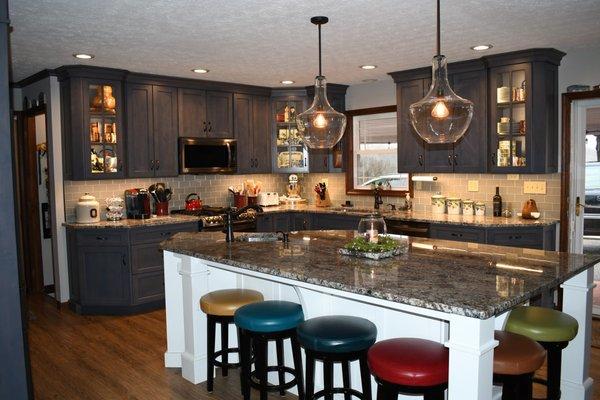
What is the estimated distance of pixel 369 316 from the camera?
2.84m

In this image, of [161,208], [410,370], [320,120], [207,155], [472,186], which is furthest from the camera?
[207,155]

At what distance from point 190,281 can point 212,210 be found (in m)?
2.61

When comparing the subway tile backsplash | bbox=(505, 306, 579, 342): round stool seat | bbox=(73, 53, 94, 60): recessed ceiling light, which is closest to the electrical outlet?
the subway tile backsplash

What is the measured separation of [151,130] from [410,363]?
4430mm

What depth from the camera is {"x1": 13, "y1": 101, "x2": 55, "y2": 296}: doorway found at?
591 centimetres

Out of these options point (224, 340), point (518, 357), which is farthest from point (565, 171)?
point (224, 340)

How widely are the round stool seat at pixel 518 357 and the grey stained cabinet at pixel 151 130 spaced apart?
4.40 meters

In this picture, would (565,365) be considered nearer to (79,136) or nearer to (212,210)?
(212,210)

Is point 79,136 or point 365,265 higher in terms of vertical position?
point 79,136

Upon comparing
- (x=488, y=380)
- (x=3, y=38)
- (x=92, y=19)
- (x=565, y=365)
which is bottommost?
(x=565, y=365)

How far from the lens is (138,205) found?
5.66 metres

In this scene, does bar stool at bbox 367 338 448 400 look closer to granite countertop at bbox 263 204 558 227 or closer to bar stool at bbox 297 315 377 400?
bar stool at bbox 297 315 377 400

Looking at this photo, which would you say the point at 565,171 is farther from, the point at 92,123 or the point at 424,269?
the point at 92,123

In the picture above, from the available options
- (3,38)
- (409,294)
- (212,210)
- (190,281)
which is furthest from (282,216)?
(3,38)
